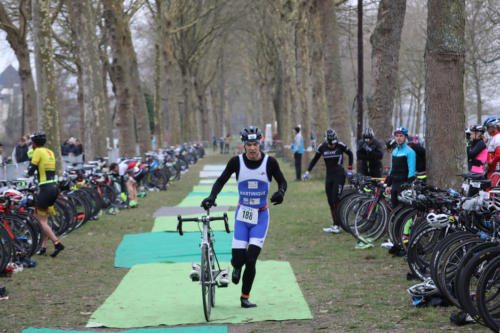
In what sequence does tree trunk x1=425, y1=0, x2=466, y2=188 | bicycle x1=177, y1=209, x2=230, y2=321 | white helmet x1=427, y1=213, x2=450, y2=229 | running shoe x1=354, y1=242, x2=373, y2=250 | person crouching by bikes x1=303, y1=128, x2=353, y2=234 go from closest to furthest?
bicycle x1=177, y1=209, x2=230, y2=321, white helmet x1=427, y1=213, x2=450, y2=229, tree trunk x1=425, y1=0, x2=466, y2=188, running shoe x1=354, y1=242, x2=373, y2=250, person crouching by bikes x1=303, y1=128, x2=353, y2=234

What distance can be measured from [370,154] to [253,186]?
20.0ft

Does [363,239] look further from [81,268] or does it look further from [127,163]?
[127,163]

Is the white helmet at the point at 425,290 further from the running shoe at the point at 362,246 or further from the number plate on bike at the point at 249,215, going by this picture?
the running shoe at the point at 362,246

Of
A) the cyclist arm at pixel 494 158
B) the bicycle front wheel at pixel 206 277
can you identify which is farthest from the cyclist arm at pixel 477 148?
the bicycle front wheel at pixel 206 277

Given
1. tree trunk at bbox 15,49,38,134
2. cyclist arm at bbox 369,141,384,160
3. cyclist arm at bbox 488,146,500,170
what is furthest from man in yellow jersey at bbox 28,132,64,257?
tree trunk at bbox 15,49,38,134

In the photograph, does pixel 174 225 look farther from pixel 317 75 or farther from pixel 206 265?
pixel 317 75

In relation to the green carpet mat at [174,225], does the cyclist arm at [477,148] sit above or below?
above

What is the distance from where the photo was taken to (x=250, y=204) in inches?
298

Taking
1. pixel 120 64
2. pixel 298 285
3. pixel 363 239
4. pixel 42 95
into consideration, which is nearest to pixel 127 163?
pixel 42 95

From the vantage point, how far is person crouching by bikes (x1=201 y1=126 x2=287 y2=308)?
7496mm

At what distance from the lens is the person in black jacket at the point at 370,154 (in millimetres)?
13078

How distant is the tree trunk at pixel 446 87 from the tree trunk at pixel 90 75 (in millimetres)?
13614

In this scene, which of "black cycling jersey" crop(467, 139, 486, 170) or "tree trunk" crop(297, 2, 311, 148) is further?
"tree trunk" crop(297, 2, 311, 148)

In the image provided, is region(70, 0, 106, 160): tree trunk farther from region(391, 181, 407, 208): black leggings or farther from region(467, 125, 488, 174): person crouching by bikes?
region(391, 181, 407, 208): black leggings
